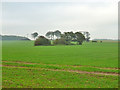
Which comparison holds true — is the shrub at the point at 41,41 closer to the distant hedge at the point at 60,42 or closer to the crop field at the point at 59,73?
the distant hedge at the point at 60,42

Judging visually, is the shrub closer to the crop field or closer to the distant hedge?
the distant hedge

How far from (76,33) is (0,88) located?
110m

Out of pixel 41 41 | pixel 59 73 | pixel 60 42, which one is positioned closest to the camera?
pixel 59 73

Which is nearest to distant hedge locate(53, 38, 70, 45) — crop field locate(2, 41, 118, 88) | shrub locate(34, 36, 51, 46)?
shrub locate(34, 36, 51, 46)

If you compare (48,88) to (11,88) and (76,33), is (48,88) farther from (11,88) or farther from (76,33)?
(76,33)

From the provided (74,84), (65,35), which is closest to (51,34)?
(65,35)

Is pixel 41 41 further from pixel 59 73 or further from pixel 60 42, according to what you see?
pixel 59 73

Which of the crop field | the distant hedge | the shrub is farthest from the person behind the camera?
the distant hedge

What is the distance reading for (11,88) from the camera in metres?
9.49

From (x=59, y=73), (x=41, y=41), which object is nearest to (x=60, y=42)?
(x=41, y=41)

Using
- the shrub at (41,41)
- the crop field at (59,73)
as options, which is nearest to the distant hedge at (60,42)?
the shrub at (41,41)

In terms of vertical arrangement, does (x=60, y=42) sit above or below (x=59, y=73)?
above

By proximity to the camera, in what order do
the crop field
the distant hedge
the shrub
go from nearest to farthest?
the crop field, the shrub, the distant hedge

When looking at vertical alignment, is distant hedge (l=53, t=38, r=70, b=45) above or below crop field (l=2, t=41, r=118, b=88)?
above
